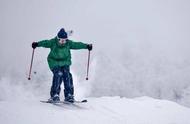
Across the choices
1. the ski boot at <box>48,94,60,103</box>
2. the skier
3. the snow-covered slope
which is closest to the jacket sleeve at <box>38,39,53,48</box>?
the skier

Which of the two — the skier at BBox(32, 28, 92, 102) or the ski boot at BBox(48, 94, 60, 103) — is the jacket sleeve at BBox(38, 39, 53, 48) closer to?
the skier at BBox(32, 28, 92, 102)

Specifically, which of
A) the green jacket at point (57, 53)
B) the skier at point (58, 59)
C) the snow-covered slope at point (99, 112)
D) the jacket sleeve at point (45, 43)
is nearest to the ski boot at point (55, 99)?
the skier at point (58, 59)

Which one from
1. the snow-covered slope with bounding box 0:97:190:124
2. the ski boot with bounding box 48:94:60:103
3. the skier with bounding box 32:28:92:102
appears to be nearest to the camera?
the snow-covered slope with bounding box 0:97:190:124

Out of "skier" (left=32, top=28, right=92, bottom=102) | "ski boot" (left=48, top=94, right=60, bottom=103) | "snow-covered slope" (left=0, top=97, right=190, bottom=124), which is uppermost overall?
"skier" (left=32, top=28, right=92, bottom=102)

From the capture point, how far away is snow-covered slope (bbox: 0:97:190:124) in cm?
636

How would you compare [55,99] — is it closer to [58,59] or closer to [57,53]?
[58,59]

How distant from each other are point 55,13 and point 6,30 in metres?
3.61

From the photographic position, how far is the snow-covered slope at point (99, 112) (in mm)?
6359

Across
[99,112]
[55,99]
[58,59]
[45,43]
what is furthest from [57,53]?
[99,112]

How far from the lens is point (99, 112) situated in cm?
743

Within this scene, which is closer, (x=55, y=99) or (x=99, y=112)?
(x=99, y=112)

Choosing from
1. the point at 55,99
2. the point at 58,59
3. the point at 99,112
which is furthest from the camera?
the point at 58,59

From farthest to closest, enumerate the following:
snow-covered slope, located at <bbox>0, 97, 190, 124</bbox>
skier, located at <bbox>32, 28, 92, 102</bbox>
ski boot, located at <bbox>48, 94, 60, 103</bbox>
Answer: skier, located at <bbox>32, 28, 92, 102</bbox>, ski boot, located at <bbox>48, 94, 60, 103</bbox>, snow-covered slope, located at <bbox>0, 97, 190, 124</bbox>

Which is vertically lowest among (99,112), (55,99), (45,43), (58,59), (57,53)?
(99,112)
